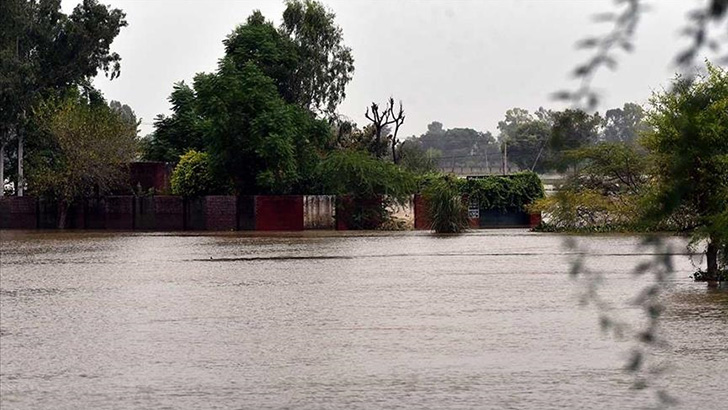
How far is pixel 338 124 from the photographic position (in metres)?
71.1

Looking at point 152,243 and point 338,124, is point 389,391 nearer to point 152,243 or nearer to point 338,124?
point 152,243

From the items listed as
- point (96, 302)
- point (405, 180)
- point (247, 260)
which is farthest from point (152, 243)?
point (96, 302)

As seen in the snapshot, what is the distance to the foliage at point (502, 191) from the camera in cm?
5494

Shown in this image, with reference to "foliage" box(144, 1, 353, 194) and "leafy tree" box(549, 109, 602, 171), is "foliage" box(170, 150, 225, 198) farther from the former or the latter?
"leafy tree" box(549, 109, 602, 171)

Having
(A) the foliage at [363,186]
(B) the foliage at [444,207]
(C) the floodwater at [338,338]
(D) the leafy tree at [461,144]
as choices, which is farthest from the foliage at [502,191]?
(D) the leafy tree at [461,144]

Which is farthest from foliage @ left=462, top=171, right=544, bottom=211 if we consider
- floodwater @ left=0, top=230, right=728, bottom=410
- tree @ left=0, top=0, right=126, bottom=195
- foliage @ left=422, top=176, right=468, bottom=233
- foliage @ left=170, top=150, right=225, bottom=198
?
floodwater @ left=0, top=230, right=728, bottom=410

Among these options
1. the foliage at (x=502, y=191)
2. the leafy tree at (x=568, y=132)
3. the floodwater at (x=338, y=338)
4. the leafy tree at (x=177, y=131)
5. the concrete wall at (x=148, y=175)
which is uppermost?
the leafy tree at (x=177, y=131)

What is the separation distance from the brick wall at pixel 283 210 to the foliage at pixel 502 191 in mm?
7656

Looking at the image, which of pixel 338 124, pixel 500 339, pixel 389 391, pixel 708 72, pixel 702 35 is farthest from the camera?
pixel 338 124

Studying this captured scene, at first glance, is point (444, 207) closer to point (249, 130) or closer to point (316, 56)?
point (249, 130)

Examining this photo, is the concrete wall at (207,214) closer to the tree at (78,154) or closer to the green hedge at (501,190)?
the green hedge at (501,190)

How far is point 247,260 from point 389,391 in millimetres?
20458

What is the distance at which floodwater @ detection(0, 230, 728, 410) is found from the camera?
11.0 m

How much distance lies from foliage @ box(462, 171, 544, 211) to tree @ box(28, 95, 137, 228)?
15198 millimetres
